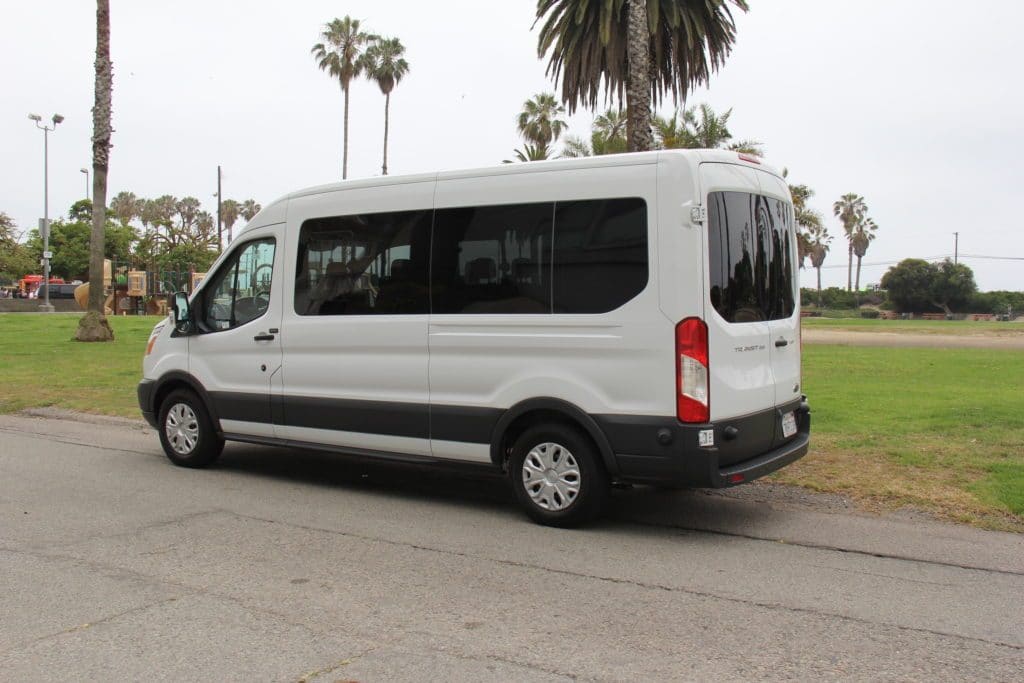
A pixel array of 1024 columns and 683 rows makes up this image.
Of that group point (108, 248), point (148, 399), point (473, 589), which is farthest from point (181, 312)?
point (108, 248)

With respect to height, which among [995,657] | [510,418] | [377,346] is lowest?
[995,657]

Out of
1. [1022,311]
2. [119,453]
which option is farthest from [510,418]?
[1022,311]

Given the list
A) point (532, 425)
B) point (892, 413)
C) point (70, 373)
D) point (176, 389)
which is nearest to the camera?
point (532, 425)

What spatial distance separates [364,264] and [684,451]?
3.01m

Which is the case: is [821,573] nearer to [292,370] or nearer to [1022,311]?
[292,370]

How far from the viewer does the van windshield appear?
18.8 ft

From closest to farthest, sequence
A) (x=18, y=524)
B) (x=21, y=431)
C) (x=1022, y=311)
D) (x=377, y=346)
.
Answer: (x=18, y=524) < (x=377, y=346) < (x=21, y=431) < (x=1022, y=311)

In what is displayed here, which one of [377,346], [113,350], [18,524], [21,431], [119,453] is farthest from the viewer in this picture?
[113,350]

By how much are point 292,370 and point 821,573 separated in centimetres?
443

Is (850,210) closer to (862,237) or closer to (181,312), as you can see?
(862,237)

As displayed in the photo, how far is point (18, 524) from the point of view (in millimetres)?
6055

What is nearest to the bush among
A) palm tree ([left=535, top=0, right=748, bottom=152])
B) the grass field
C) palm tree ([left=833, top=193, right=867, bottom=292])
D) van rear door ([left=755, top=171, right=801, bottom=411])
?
palm tree ([left=833, top=193, right=867, bottom=292])

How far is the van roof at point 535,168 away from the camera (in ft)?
18.8

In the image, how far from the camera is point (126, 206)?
12225 cm
